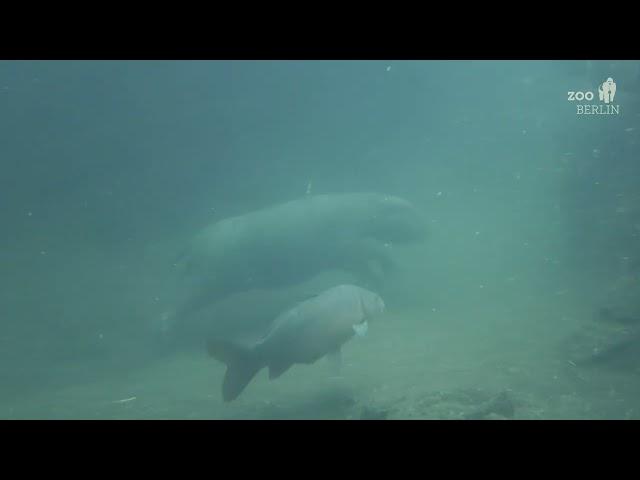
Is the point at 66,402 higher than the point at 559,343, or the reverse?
the point at 559,343

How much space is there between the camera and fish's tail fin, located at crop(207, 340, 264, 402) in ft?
19.1

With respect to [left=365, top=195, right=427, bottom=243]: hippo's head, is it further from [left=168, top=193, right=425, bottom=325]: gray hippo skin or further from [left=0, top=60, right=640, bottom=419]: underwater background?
[left=0, top=60, right=640, bottom=419]: underwater background

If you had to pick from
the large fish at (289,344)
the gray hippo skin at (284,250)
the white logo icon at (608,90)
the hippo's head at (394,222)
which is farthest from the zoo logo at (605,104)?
the large fish at (289,344)

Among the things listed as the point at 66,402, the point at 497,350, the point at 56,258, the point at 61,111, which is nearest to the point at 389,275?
the point at 497,350

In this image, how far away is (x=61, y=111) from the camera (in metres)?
15.1

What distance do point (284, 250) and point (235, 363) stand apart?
6551mm

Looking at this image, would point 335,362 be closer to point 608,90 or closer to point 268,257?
point 268,257

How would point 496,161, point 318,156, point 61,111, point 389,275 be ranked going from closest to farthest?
point 389,275 < point 61,111 < point 318,156 < point 496,161

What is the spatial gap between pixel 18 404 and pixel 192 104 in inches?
513

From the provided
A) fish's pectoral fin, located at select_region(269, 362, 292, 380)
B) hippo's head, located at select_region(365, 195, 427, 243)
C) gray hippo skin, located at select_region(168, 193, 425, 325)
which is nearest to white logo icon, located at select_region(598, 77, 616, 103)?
hippo's head, located at select_region(365, 195, 427, 243)

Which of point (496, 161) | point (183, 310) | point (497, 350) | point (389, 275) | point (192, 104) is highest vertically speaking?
A: point (496, 161)

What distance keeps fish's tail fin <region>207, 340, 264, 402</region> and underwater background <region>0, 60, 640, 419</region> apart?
1.87 feet

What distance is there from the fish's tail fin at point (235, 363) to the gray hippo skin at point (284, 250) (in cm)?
625
